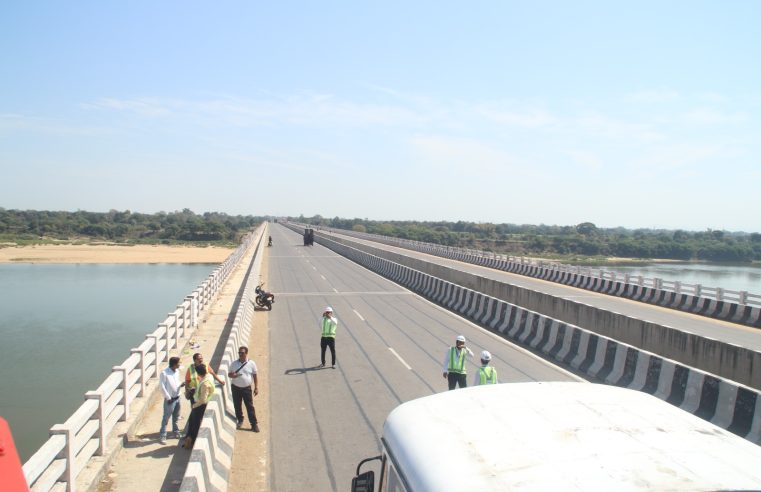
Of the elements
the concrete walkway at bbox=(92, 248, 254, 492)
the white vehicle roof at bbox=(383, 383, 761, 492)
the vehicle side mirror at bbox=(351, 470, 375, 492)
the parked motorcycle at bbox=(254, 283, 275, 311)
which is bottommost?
the concrete walkway at bbox=(92, 248, 254, 492)

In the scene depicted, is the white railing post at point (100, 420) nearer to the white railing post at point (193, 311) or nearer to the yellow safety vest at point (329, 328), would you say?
the yellow safety vest at point (329, 328)

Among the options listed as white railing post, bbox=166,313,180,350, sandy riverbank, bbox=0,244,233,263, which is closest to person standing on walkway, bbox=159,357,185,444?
white railing post, bbox=166,313,180,350

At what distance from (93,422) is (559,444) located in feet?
20.9

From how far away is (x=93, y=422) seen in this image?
7.72 metres

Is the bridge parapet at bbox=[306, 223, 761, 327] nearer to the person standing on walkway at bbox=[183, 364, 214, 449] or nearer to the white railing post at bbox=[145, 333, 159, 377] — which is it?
the white railing post at bbox=[145, 333, 159, 377]

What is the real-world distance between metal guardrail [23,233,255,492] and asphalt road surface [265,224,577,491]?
7.55ft

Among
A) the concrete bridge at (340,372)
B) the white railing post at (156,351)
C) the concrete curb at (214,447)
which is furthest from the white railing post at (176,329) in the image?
the concrete curb at (214,447)

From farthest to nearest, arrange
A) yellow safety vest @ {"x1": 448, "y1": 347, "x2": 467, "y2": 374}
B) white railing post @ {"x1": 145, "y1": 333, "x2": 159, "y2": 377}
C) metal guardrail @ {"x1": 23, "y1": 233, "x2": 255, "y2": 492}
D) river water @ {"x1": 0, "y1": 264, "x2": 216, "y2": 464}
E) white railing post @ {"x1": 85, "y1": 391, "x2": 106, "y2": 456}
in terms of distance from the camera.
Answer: river water @ {"x1": 0, "y1": 264, "x2": 216, "y2": 464} → white railing post @ {"x1": 145, "y1": 333, "x2": 159, "y2": 377} → yellow safety vest @ {"x1": 448, "y1": 347, "x2": 467, "y2": 374} → white railing post @ {"x1": 85, "y1": 391, "x2": 106, "y2": 456} → metal guardrail @ {"x1": 23, "y1": 233, "x2": 255, "y2": 492}

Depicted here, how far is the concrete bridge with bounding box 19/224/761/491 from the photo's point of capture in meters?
7.72

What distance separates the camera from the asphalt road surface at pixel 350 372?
28.4ft

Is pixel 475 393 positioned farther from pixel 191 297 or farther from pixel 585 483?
pixel 191 297

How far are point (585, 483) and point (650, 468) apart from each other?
1.39 ft

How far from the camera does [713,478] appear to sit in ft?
10.4

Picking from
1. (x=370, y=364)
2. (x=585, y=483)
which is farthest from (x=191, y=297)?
(x=585, y=483)
